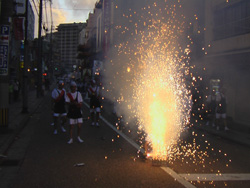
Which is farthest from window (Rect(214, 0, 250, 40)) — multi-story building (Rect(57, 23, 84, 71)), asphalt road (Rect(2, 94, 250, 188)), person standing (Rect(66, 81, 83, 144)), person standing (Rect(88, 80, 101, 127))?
multi-story building (Rect(57, 23, 84, 71))

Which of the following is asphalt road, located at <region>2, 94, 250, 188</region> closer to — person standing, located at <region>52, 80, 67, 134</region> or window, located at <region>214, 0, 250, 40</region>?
person standing, located at <region>52, 80, 67, 134</region>

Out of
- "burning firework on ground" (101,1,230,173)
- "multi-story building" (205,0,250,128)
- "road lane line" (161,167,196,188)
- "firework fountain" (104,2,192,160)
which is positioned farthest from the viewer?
"multi-story building" (205,0,250,128)

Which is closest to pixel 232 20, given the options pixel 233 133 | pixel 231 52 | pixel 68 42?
pixel 231 52

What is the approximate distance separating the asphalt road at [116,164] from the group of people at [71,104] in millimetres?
486

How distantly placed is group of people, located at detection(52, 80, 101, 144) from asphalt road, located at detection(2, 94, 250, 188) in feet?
1.59

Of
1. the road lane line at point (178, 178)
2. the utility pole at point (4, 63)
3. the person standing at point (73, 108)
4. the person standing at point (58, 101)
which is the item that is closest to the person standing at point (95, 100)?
the person standing at point (58, 101)

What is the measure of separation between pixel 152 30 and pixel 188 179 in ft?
11.6

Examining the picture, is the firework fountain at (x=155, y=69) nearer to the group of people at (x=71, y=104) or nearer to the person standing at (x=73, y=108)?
the group of people at (x=71, y=104)

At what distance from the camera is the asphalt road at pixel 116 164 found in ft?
11.2

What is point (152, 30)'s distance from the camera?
5.97 m

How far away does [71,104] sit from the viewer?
561cm

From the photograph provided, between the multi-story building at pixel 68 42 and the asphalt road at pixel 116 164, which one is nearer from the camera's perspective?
the asphalt road at pixel 116 164

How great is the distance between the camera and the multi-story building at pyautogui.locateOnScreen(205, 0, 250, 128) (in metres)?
8.12

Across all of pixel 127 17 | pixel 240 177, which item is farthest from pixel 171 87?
pixel 240 177
